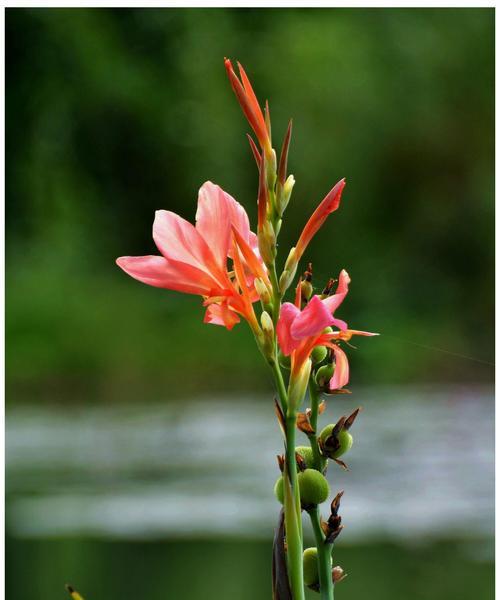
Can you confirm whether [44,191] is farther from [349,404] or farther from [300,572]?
[300,572]

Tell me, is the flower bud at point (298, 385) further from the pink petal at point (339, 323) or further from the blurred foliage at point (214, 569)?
the blurred foliage at point (214, 569)

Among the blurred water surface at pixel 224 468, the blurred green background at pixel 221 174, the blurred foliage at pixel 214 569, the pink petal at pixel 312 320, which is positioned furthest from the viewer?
the blurred green background at pixel 221 174

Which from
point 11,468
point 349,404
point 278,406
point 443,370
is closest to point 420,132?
point 443,370

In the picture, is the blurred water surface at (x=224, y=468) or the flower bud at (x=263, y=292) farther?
the blurred water surface at (x=224, y=468)

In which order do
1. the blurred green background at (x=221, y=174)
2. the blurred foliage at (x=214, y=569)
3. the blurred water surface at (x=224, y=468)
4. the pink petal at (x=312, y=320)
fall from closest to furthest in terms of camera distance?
the pink petal at (x=312, y=320) → the blurred foliage at (x=214, y=569) → the blurred water surface at (x=224, y=468) → the blurred green background at (x=221, y=174)

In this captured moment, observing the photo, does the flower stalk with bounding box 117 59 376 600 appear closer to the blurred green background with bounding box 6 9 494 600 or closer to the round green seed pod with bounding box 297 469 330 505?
the round green seed pod with bounding box 297 469 330 505

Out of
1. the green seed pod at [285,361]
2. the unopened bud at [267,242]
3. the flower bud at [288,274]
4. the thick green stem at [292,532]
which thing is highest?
the unopened bud at [267,242]

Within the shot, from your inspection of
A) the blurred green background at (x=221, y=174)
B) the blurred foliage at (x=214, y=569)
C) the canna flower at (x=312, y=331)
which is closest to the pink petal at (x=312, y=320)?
the canna flower at (x=312, y=331)
